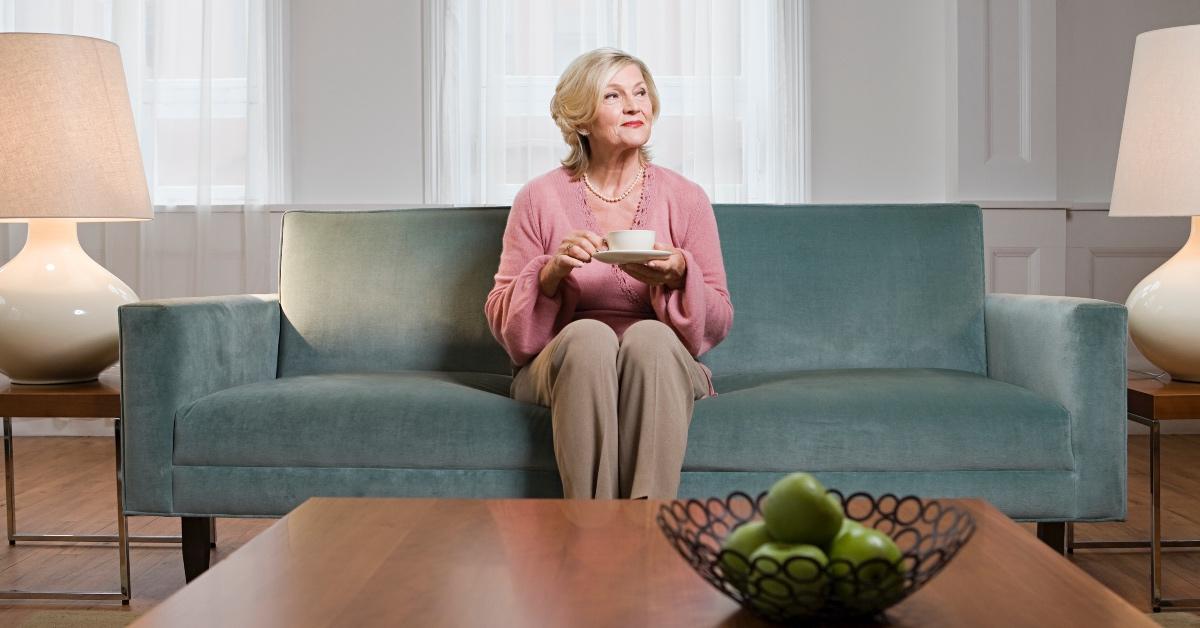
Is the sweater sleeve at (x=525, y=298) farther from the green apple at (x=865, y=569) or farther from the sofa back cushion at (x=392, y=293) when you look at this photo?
the green apple at (x=865, y=569)

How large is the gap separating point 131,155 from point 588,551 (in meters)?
1.77

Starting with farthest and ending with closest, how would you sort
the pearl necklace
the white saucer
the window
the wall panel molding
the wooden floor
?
the window
the wall panel molding
the pearl necklace
the wooden floor
the white saucer

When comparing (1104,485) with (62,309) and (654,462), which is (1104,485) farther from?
(62,309)

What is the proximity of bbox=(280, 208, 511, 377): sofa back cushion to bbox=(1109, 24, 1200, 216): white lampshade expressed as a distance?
1.43m

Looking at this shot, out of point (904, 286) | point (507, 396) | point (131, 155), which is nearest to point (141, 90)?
point (131, 155)

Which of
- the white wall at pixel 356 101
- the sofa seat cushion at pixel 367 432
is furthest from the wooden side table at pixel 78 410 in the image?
the white wall at pixel 356 101

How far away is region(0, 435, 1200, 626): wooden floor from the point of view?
2254 millimetres

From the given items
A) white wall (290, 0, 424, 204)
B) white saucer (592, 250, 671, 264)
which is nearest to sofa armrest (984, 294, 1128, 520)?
white saucer (592, 250, 671, 264)

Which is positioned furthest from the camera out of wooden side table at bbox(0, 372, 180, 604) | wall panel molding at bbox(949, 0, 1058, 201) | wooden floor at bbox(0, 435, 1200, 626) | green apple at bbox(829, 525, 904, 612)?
wall panel molding at bbox(949, 0, 1058, 201)

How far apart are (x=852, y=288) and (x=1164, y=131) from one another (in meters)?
0.73

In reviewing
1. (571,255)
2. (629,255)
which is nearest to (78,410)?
(571,255)

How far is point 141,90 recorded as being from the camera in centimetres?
421

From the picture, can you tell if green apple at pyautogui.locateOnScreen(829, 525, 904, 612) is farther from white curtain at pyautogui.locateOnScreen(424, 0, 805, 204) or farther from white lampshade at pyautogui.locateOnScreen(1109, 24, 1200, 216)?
white curtain at pyautogui.locateOnScreen(424, 0, 805, 204)

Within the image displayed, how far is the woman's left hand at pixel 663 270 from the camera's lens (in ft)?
6.79
